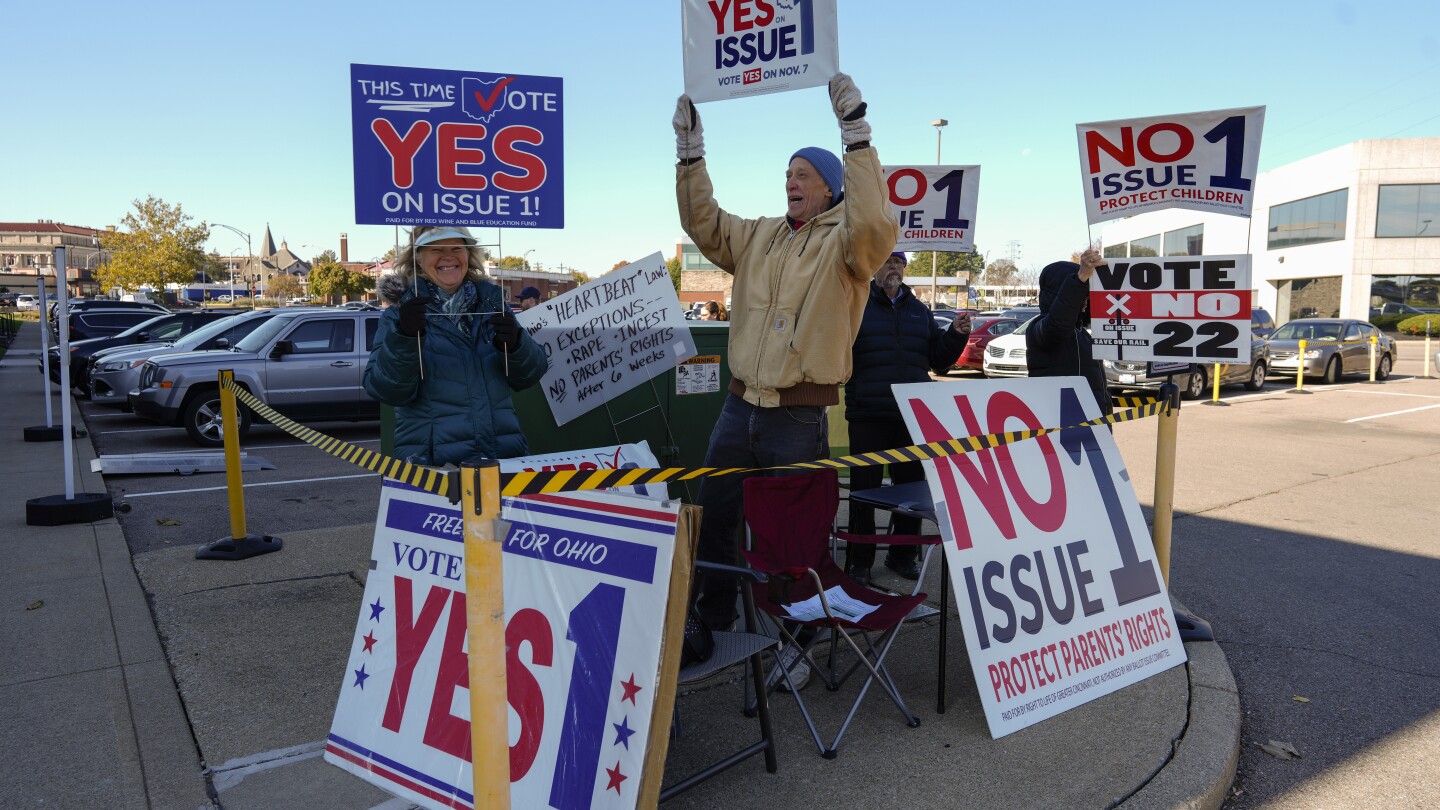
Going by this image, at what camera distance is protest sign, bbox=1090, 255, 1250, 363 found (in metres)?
4.71

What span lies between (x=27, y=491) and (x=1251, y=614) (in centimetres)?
958

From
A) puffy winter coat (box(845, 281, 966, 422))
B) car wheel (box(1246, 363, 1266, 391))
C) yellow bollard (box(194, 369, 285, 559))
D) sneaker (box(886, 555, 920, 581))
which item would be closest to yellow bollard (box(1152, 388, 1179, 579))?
puffy winter coat (box(845, 281, 966, 422))

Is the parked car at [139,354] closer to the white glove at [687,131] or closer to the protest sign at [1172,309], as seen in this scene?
the white glove at [687,131]

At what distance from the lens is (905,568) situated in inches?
227

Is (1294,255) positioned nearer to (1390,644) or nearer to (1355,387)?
(1355,387)

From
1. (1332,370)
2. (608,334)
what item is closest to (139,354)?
(608,334)

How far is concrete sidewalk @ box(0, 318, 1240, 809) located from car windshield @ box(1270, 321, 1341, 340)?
20099 millimetres

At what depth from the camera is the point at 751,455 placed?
159 inches

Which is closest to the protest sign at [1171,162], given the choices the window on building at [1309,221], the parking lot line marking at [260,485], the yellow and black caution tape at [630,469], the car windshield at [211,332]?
the yellow and black caution tape at [630,469]

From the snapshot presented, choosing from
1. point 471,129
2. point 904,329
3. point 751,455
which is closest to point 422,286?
point 471,129

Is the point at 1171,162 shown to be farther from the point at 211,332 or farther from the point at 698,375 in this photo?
the point at 211,332

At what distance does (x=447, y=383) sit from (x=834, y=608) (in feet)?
6.25

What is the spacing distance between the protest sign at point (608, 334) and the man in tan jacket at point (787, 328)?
1510 mm

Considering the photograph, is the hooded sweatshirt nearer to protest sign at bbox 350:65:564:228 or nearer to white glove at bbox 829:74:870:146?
white glove at bbox 829:74:870:146
